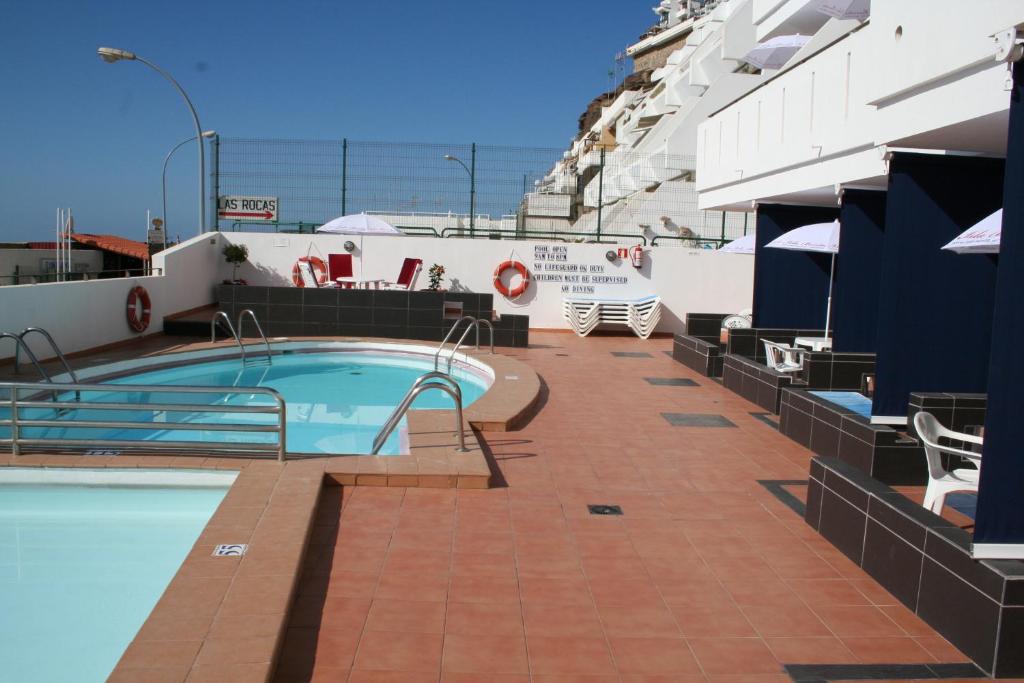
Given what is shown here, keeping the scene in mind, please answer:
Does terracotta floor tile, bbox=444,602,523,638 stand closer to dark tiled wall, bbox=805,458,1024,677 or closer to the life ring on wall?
dark tiled wall, bbox=805,458,1024,677

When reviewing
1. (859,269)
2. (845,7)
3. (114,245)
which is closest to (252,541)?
(859,269)

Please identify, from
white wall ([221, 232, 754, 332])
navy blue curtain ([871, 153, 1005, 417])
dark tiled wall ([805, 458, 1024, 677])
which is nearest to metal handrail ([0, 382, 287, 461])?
dark tiled wall ([805, 458, 1024, 677])

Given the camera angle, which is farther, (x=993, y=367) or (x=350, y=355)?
(x=350, y=355)

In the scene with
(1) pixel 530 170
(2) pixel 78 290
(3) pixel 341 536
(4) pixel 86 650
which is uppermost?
(1) pixel 530 170

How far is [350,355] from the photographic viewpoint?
14047 mm

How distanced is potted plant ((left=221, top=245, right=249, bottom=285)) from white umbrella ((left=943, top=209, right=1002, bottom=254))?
1384cm

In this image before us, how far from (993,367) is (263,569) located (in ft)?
11.9

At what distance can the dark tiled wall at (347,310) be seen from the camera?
14805 millimetres

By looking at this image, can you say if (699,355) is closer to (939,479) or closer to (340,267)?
(939,479)

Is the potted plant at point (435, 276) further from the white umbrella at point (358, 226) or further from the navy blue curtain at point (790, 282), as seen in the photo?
the navy blue curtain at point (790, 282)

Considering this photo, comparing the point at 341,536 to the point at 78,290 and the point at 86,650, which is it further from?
the point at 78,290

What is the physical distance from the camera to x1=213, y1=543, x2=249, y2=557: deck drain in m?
4.48

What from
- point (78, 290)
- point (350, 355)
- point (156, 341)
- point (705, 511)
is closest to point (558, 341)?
point (350, 355)

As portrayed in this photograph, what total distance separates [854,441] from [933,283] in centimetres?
148
